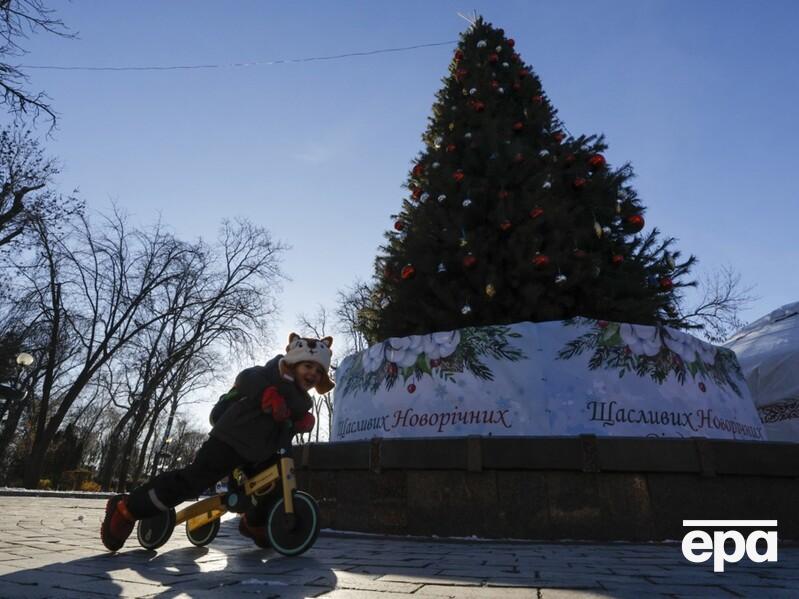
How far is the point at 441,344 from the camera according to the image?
6348 mm

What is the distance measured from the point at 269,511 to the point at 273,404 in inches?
28.3

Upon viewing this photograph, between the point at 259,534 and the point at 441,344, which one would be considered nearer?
the point at 259,534

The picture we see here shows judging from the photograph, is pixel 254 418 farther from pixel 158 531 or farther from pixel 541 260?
pixel 541 260

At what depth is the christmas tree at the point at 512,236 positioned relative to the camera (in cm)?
688

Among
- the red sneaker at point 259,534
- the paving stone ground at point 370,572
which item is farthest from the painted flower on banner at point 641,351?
the red sneaker at point 259,534

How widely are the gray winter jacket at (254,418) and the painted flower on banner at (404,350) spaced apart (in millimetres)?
2759

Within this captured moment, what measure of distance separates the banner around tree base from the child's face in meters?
2.39

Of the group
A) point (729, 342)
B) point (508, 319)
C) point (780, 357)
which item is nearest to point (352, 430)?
point (508, 319)

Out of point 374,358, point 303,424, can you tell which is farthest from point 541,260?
point 303,424

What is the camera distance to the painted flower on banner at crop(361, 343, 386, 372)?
6.75 m

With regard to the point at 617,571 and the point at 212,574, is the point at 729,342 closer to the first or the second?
the point at 617,571

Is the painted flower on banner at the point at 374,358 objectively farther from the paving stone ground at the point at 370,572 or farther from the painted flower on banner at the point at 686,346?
the painted flower on banner at the point at 686,346

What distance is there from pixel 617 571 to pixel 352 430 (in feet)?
14.2

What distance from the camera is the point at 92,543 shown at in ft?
13.1
